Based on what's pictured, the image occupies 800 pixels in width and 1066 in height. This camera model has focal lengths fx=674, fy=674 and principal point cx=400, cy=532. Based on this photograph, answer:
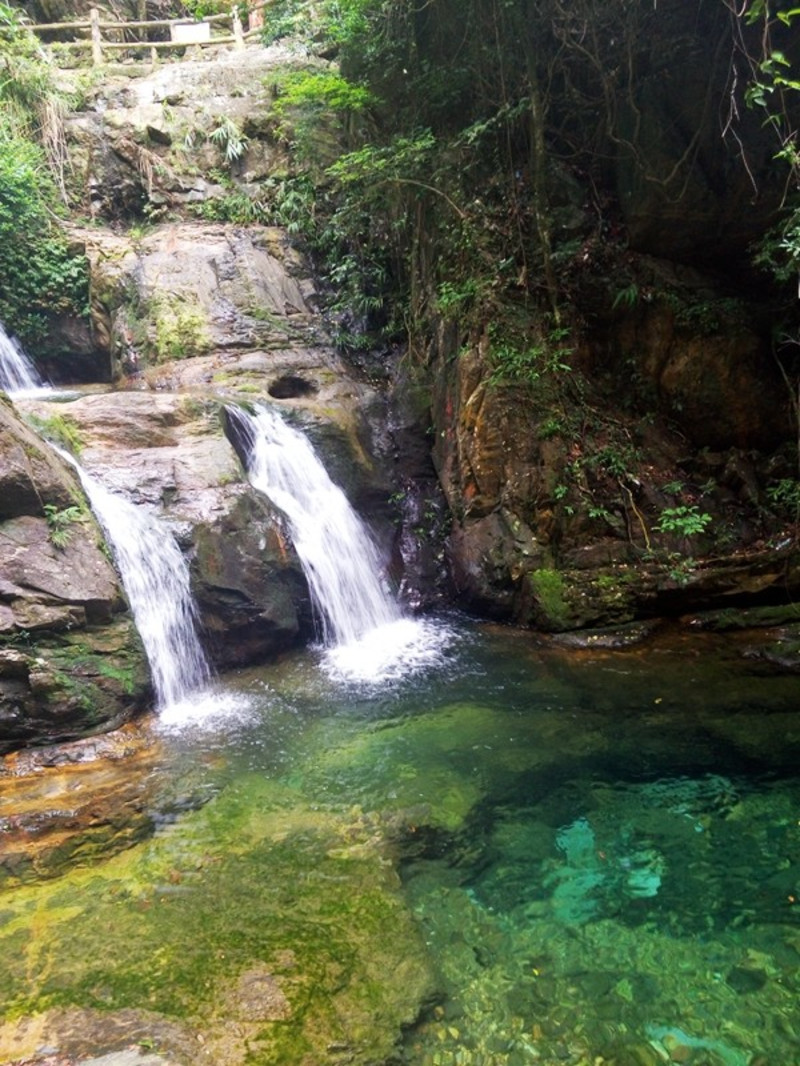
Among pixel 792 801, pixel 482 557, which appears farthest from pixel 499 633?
pixel 792 801

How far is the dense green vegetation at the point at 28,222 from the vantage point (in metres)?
11.2

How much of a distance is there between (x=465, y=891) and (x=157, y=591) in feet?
14.0

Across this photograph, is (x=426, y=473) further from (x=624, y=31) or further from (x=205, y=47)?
(x=205, y=47)

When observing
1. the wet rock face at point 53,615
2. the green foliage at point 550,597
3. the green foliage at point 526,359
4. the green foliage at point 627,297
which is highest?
the green foliage at point 627,297

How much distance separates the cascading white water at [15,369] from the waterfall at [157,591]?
472 centimetres

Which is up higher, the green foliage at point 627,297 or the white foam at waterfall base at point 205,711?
the green foliage at point 627,297

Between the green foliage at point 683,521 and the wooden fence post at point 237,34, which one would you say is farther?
the wooden fence post at point 237,34

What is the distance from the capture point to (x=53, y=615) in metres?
5.58

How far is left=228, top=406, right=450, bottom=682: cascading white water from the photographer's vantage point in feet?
24.0

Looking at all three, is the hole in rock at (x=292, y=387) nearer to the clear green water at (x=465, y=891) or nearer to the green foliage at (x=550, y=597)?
the green foliage at (x=550, y=597)

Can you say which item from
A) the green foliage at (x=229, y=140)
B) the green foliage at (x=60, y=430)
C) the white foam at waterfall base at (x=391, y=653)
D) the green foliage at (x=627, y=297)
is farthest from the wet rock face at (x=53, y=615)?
the green foliage at (x=229, y=140)

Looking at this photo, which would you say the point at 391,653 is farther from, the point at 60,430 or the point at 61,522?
the point at 60,430

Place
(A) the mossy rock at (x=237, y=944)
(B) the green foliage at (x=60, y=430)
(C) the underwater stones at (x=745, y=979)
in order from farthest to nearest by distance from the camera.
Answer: (B) the green foliage at (x=60, y=430)
(C) the underwater stones at (x=745, y=979)
(A) the mossy rock at (x=237, y=944)

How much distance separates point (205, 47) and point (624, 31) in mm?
14199
